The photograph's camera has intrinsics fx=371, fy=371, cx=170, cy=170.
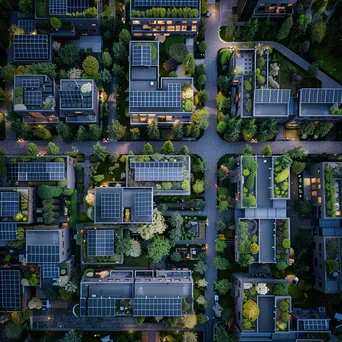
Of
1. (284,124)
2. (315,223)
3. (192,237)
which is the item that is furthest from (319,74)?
(192,237)

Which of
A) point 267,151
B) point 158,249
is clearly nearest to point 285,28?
point 267,151

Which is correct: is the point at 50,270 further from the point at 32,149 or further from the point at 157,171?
the point at 157,171

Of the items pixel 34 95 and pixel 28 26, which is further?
pixel 28 26

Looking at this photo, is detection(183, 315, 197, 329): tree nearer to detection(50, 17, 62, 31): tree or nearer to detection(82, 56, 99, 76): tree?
A: detection(82, 56, 99, 76): tree

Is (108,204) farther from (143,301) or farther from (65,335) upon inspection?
(65,335)

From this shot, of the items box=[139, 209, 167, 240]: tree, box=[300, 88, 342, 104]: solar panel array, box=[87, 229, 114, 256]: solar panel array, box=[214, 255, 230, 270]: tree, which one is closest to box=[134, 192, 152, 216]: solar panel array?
box=[139, 209, 167, 240]: tree

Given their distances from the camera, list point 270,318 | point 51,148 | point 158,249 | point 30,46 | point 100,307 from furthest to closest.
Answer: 1. point 30,46
2. point 51,148
3. point 158,249
4. point 100,307
5. point 270,318
